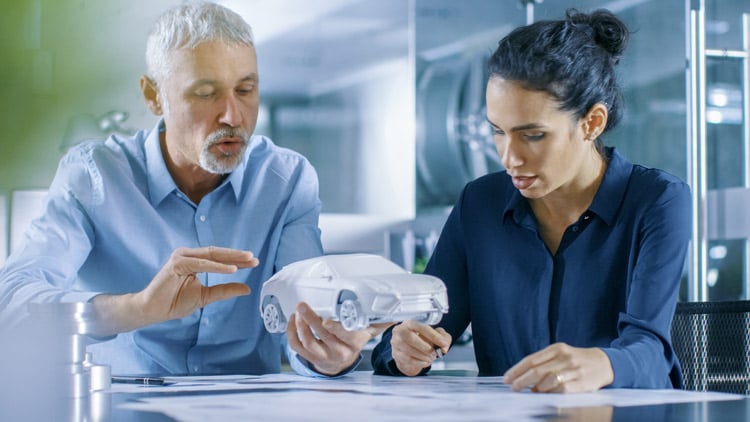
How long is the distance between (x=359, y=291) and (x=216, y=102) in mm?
796

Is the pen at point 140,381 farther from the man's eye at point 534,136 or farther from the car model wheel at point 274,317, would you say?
the man's eye at point 534,136

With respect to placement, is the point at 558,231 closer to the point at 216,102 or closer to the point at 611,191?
the point at 611,191

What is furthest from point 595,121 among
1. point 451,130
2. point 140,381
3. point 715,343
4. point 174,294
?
point 451,130

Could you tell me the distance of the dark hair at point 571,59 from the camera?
1588 millimetres

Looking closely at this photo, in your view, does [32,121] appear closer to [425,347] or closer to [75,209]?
[425,347]

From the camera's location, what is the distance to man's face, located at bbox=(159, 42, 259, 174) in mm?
1812

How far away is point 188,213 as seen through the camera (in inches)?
74.0

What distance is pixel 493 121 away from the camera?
159 centimetres

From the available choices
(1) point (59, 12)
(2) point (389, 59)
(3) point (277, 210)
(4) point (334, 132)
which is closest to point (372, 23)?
(2) point (389, 59)

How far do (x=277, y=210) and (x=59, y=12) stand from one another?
1.44 m

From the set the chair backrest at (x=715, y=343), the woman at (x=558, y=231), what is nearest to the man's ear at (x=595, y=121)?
the woman at (x=558, y=231)

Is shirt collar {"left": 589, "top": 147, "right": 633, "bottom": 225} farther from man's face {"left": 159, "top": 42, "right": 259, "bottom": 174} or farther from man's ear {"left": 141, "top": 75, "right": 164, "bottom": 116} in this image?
man's ear {"left": 141, "top": 75, "right": 164, "bottom": 116}

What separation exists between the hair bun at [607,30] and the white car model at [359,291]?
711 millimetres

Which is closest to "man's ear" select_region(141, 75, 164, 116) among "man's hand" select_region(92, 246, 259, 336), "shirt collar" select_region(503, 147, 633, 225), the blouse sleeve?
"man's hand" select_region(92, 246, 259, 336)
